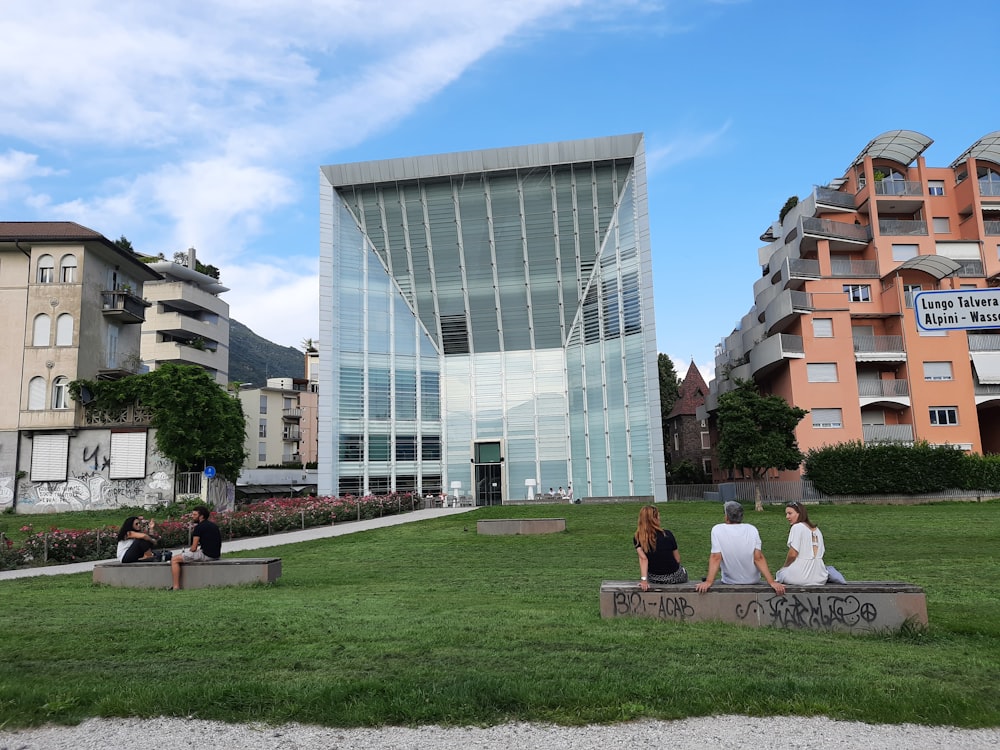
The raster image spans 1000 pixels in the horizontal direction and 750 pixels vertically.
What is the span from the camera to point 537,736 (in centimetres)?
478

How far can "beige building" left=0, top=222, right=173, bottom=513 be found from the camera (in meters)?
37.7

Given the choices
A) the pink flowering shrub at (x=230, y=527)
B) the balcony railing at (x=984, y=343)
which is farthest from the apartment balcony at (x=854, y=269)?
the pink flowering shrub at (x=230, y=527)

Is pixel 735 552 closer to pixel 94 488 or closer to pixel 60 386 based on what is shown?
pixel 94 488

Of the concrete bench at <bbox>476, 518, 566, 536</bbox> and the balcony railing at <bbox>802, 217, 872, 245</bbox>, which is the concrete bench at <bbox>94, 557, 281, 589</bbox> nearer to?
the concrete bench at <bbox>476, 518, 566, 536</bbox>

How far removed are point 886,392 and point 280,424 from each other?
7165 centimetres

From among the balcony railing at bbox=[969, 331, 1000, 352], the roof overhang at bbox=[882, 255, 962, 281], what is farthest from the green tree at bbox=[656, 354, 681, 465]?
the roof overhang at bbox=[882, 255, 962, 281]

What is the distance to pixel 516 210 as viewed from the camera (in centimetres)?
4828

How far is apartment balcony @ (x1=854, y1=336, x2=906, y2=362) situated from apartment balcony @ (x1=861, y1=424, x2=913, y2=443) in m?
3.94

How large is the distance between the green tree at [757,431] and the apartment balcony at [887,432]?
9.37 metres

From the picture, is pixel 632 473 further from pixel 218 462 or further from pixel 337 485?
pixel 218 462

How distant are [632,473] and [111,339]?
3303 centimetres

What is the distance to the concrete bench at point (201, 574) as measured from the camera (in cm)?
1277

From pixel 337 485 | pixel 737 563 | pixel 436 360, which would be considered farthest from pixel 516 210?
pixel 737 563

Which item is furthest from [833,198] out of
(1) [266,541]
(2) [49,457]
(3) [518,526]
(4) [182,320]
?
(4) [182,320]
